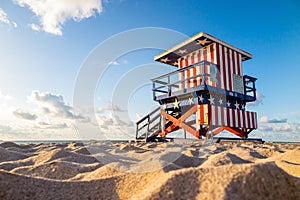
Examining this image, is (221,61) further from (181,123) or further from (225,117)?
(181,123)

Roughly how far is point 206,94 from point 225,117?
0.99 metres

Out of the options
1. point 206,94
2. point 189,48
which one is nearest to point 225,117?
point 206,94

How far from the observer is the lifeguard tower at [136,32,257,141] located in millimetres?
6535

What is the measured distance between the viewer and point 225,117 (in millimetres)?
6781

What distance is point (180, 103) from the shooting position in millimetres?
7668

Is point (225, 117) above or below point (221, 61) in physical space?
below

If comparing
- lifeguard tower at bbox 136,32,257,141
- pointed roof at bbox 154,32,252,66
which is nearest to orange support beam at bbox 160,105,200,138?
lifeguard tower at bbox 136,32,257,141

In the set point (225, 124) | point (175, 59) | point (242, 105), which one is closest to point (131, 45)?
point (225, 124)

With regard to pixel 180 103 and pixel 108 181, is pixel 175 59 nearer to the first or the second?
pixel 180 103

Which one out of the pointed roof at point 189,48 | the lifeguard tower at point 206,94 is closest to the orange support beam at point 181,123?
the lifeguard tower at point 206,94

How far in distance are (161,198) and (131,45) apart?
174 inches

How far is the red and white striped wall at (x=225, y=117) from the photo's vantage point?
629 cm

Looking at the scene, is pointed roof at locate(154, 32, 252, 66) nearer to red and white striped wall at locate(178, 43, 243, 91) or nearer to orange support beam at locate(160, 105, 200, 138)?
red and white striped wall at locate(178, 43, 243, 91)

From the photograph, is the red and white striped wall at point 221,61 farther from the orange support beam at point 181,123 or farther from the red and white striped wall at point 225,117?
the orange support beam at point 181,123
